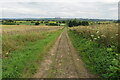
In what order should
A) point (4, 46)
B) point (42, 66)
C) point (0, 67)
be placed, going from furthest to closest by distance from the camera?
Answer: point (4, 46), point (42, 66), point (0, 67)

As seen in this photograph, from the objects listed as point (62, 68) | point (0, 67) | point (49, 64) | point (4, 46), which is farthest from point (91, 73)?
point (4, 46)

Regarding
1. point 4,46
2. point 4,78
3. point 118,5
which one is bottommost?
point 4,78

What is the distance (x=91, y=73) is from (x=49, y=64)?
7.49 ft

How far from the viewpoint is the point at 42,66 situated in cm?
737

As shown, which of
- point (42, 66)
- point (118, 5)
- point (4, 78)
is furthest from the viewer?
point (118, 5)

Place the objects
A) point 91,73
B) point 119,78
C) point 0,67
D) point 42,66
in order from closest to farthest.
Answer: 1. point 119,78
2. point 91,73
3. point 0,67
4. point 42,66

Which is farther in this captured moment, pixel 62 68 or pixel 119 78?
pixel 62 68

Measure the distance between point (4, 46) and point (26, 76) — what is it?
18.1 ft

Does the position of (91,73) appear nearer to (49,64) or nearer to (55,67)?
(55,67)

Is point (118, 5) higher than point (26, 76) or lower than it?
higher

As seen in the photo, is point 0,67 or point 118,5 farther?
point 118,5

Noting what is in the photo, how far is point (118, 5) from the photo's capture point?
26.8 feet

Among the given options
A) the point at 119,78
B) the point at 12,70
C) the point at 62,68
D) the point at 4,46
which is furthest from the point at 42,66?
the point at 4,46

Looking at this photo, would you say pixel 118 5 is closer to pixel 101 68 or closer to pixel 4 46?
pixel 101 68
